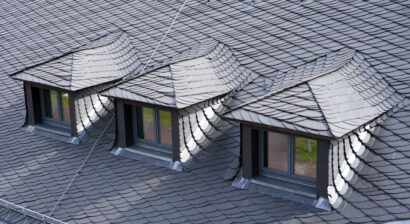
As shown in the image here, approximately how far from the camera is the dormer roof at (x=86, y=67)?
1852 cm

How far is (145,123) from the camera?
17438 millimetres

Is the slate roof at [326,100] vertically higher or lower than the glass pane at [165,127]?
higher

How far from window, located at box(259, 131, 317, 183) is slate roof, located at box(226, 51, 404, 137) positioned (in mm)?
673

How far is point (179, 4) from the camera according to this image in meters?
20.6

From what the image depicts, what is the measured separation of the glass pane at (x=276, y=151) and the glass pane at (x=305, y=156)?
29 centimetres

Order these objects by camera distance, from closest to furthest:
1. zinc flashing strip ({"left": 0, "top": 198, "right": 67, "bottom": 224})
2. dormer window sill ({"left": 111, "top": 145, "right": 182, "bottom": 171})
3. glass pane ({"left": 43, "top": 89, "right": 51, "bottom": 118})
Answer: zinc flashing strip ({"left": 0, "top": 198, "right": 67, "bottom": 224})
dormer window sill ({"left": 111, "top": 145, "right": 182, "bottom": 171})
glass pane ({"left": 43, "top": 89, "right": 51, "bottom": 118})

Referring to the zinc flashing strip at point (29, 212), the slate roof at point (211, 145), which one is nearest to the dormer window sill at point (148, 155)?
the slate roof at point (211, 145)

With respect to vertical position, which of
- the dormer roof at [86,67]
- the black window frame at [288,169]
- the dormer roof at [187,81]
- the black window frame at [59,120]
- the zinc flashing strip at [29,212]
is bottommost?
the zinc flashing strip at [29,212]

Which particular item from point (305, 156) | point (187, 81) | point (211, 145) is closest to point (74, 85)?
point (187, 81)

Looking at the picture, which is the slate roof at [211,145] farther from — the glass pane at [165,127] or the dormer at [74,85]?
the glass pane at [165,127]

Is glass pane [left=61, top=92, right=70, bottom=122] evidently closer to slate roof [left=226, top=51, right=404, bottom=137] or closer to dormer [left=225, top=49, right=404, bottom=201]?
slate roof [left=226, top=51, right=404, bottom=137]

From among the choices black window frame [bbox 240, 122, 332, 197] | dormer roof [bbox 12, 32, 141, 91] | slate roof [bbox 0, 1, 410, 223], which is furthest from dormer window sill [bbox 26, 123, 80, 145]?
black window frame [bbox 240, 122, 332, 197]

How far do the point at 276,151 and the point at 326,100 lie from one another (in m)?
1.64

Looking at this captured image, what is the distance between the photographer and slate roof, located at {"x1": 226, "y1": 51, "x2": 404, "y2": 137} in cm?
1404
